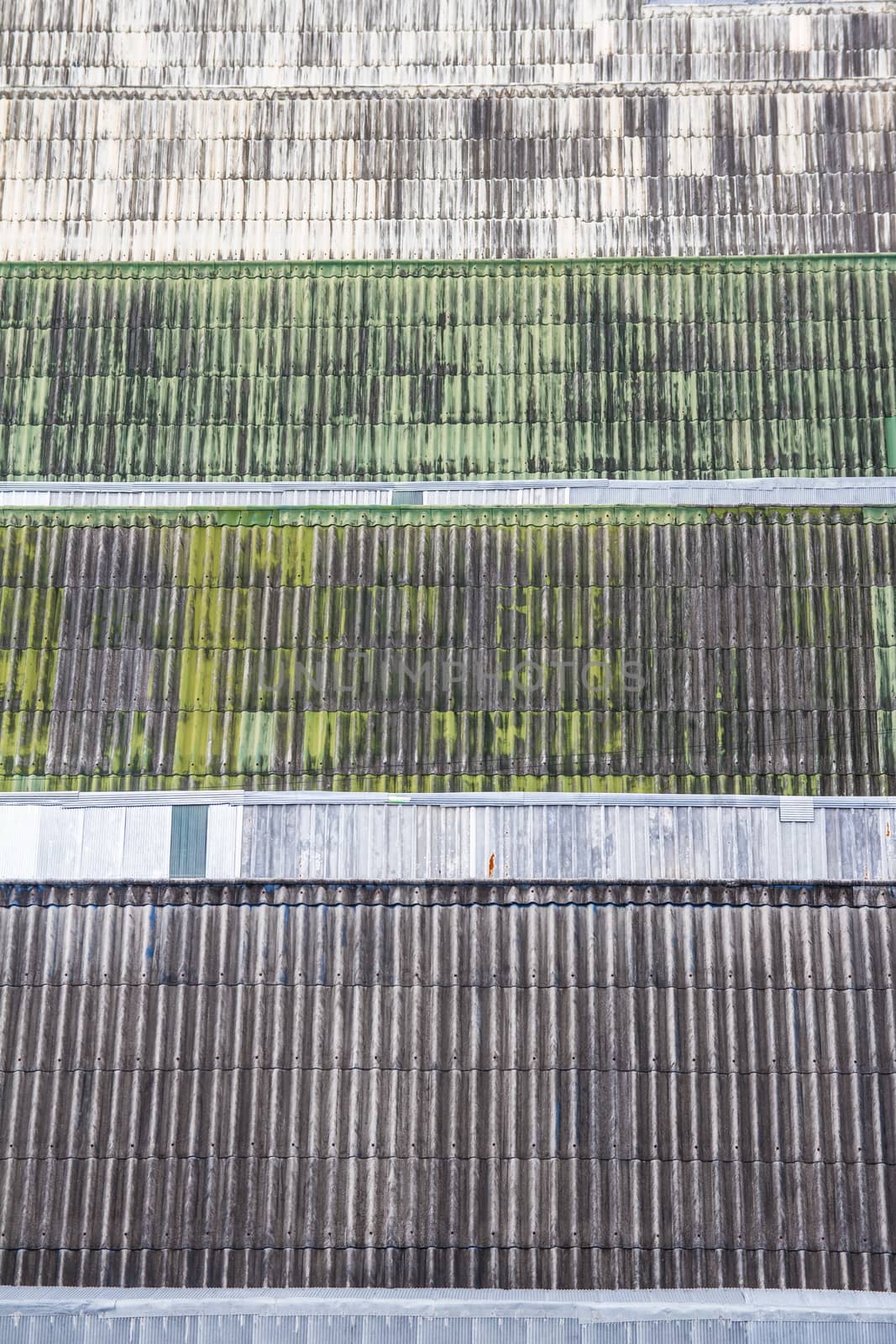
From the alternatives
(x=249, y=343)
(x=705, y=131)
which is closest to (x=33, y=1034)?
(x=249, y=343)

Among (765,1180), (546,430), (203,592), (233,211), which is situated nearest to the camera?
(765,1180)

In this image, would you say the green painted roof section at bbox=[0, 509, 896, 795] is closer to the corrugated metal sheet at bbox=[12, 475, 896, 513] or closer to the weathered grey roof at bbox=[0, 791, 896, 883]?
the weathered grey roof at bbox=[0, 791, 896, 883]

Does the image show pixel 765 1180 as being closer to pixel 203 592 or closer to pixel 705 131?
pixel 203 592

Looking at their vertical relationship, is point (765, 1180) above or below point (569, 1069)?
below

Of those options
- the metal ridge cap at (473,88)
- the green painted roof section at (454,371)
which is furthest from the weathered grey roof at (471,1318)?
the metal ridge cap at (473,88)

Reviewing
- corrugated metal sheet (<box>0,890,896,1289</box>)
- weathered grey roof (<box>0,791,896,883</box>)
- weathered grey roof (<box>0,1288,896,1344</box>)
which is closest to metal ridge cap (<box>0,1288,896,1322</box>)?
weathered grey roof (<box>0,1288,896,1344</box>)

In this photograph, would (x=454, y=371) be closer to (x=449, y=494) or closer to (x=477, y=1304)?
(x=449, y=494)
